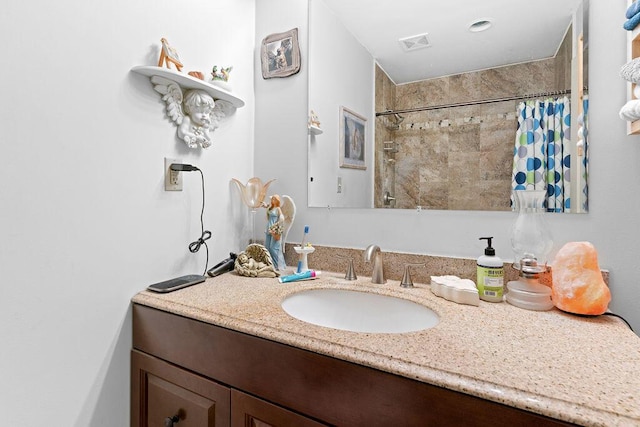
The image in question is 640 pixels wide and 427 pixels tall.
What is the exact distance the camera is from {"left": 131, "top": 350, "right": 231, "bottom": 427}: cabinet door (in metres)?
0.79

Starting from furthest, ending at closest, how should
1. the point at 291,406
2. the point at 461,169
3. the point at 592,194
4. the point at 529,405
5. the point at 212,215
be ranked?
the point at 212,215 < the point at 461,169 < the point at 592,194 < the point at 291,406 < the point at 529,405

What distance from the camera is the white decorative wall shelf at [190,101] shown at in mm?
1029

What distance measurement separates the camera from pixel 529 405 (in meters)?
0.46

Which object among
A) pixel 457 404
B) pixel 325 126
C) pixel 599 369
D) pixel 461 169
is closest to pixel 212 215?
pixel 325 126

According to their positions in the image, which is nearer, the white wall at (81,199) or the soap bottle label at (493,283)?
the white wall at (81,199)

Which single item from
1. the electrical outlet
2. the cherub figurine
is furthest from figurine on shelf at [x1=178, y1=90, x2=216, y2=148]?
the electrical outlet

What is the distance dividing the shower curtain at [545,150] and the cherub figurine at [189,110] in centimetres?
108

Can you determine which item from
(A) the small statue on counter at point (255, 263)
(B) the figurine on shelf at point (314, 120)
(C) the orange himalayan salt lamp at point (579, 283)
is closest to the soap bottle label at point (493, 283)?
(C) the orange himalayan salt lamp at point (579, 283)

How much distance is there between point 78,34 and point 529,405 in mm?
1304

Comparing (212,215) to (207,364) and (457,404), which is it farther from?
(457,404)

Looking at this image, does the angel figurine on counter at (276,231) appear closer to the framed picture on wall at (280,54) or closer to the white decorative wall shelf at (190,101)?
the white decorative wall shelf at (190,101)

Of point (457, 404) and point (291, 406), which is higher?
point (457, 404)

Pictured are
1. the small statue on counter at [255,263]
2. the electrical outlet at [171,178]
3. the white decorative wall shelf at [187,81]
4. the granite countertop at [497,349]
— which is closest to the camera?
the granite countertop at [497,349]

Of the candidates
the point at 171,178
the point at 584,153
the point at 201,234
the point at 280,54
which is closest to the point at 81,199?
the point at 171,178
